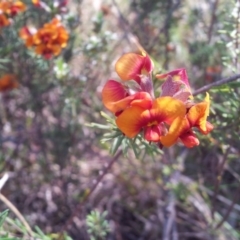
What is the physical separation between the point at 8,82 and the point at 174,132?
2108mm

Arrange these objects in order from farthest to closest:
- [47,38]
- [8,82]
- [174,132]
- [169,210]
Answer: [8,82] → [169,210] → [47,38] → [174,132]

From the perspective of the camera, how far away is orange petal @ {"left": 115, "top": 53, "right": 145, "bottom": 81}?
5.43 feet

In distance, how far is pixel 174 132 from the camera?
58.0 inches

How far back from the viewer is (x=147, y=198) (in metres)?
3.59

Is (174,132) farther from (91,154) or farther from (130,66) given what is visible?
(91,154)

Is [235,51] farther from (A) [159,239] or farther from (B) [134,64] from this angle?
(A) [159,239]

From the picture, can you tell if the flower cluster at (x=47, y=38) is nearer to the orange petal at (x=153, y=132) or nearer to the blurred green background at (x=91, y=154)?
the blurred green background at (x=91, y=154)

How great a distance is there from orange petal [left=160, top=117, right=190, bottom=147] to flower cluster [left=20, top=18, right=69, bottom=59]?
Result: 1.46 meters

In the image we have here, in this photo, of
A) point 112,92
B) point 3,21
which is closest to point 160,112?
point 112,92

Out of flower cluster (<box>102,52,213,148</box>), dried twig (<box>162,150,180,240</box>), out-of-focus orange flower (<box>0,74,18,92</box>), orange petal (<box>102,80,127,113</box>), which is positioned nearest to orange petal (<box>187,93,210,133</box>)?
flower cluster (<box>102,52,213,148</box>)

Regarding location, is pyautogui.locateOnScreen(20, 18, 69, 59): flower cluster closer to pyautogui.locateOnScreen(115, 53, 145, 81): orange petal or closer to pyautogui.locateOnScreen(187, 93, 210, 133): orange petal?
pyautogui.locateOnScreen(115, 53, 145, 81): orange petal

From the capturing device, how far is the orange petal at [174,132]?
1.47 meters

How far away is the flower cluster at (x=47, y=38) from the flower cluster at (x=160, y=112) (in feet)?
3.95

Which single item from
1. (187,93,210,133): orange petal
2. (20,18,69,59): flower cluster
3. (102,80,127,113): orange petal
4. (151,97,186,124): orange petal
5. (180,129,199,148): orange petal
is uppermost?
(20,18,69,59): flower cluster
